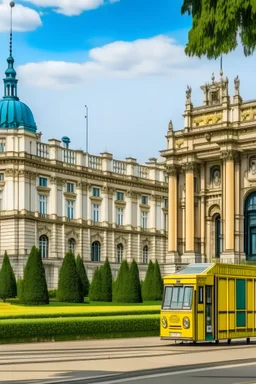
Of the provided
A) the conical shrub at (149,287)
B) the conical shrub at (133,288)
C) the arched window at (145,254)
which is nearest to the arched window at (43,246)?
the arched window at (145,254)

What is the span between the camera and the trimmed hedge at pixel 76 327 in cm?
3688

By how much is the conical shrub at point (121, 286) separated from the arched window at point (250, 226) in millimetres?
16210

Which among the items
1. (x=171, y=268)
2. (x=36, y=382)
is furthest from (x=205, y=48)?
(x=171, y=268)

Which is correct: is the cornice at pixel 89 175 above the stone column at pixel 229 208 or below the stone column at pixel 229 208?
above

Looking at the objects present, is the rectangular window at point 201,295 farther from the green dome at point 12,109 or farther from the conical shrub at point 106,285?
the green dome at point 12,109

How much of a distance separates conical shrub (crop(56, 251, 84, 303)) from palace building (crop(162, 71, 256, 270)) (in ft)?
56.9

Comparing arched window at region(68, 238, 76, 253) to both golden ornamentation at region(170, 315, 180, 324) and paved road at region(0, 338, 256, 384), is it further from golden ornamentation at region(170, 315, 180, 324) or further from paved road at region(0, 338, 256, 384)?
golden ornamentation at region(170, 315, 180, 324)

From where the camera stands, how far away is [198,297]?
34.2 meters

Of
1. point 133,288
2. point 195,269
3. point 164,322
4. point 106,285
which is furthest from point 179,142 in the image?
point 164,322

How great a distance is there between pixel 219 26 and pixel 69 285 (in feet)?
160

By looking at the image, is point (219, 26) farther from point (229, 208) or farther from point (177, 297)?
point (229, 208)

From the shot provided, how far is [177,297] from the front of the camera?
34.7 m

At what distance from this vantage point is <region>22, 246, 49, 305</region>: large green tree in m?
57.7

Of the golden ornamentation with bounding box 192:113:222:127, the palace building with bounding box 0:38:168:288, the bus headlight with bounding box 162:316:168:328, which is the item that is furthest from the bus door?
the palace building with bounding box 0:38:168:288
